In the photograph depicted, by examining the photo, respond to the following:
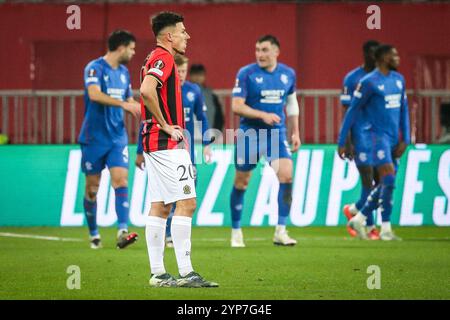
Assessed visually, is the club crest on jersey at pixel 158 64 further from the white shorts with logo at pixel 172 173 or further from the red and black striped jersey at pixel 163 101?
the white shorts with logo at pixel 172 173

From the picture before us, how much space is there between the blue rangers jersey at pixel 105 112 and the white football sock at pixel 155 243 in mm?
4386

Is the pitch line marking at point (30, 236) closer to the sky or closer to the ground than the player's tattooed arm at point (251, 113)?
closer to the ground

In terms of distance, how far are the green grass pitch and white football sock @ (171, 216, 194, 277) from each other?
0.90 ft

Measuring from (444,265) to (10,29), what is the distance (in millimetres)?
12188

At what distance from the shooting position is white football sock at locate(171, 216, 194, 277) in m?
9.30

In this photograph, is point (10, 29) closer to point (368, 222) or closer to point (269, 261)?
point (368, 222)

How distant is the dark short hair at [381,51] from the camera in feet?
48.0

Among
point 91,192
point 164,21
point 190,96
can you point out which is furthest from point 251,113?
point 164,21

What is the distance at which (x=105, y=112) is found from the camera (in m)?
13.9

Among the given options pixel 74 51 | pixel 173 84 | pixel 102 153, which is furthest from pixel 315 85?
pixel 173 84

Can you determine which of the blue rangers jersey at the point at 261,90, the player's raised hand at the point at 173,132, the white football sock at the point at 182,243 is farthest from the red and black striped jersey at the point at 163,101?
the blue rangers jersey at the point at 261,90

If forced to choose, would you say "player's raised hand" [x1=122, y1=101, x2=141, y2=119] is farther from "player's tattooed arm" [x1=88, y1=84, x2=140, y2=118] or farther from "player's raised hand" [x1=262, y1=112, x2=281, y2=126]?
"player's raised hand" [x1=262, y1=112, x2=281, y2=126]

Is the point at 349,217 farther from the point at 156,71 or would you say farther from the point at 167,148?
the point at 156,71

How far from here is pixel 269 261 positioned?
1181 centimetres
